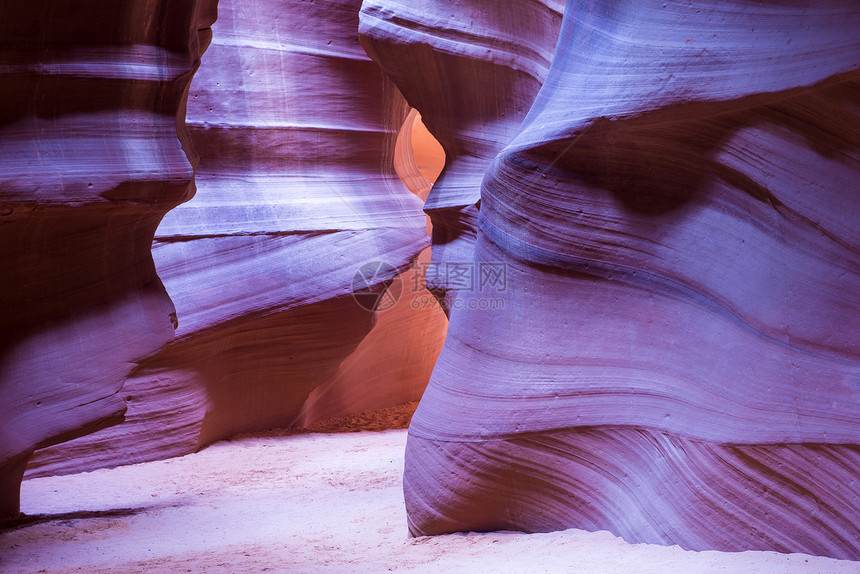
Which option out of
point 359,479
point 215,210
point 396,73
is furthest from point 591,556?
point 215,210

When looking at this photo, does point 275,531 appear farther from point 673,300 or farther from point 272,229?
point 272,229

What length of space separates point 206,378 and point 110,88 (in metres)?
3.02

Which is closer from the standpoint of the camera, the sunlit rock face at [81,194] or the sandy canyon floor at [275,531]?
the sandy canyon floor at [275,531]

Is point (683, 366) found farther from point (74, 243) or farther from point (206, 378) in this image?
point (206, 378)

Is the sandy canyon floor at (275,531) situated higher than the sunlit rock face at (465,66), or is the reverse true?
the sunlit rock face at (465,66)

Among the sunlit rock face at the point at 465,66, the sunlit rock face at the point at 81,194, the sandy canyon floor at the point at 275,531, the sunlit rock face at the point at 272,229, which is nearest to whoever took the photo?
the sandy canyon floor at the point at 275,531

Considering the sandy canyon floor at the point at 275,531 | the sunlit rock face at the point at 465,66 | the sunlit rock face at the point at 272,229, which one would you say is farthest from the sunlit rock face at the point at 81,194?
the sunlit rock face at the point at 272,229

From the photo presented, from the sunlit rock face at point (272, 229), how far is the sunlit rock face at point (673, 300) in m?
3.04

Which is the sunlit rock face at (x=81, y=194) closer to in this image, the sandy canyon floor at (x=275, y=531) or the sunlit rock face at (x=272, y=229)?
the sandy canyon floor at (x=275, y=531)

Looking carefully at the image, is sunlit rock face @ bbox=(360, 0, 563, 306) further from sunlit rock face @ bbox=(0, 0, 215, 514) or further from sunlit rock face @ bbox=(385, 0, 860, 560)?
sunlit rock face @ bbox=(385, 0, 860, 560)

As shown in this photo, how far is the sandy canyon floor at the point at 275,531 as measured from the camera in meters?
2.72

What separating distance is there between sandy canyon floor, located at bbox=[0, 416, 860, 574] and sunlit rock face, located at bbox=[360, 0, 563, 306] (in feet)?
5.70

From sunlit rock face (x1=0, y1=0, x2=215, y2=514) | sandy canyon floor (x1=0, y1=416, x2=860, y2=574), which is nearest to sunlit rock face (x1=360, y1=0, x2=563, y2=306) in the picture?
sunlit rock face (x1=0, y1=0, x2=215, y2=514)

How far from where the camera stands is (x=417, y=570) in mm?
2877
